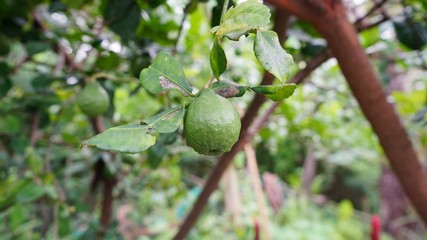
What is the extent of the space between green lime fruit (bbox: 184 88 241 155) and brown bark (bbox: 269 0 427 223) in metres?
0.24

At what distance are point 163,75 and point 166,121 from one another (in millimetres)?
61

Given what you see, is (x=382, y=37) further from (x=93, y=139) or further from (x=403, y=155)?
(x=93, y=139)

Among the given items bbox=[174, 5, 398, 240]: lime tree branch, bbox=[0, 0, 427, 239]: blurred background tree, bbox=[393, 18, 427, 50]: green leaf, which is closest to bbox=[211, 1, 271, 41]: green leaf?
bbox=[0, 0, 427, 239]: blurred background tree

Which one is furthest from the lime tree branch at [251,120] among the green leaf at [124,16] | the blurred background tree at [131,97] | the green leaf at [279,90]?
the green leaf at [279,90]

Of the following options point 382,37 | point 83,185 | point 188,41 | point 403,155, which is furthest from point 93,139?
point 83,185

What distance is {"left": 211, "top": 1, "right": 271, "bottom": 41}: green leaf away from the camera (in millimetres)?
372

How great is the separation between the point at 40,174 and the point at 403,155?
2.44 ft

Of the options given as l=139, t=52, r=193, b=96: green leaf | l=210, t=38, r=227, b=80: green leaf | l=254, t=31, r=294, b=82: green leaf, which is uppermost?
l=254, t=31, r=294, b=82: green leaf

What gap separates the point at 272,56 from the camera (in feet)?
1.24

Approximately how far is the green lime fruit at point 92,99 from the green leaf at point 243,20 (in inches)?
17.7

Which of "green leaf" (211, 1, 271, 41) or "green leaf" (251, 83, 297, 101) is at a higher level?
"green leaf" (211, 1, 271, 41)

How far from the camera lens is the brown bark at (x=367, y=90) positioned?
656 millimetres

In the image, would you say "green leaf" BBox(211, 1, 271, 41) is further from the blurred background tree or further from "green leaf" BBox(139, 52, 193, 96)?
the blurred background tree

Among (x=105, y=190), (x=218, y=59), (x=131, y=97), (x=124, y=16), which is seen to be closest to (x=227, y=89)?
(x=218, y=59)
